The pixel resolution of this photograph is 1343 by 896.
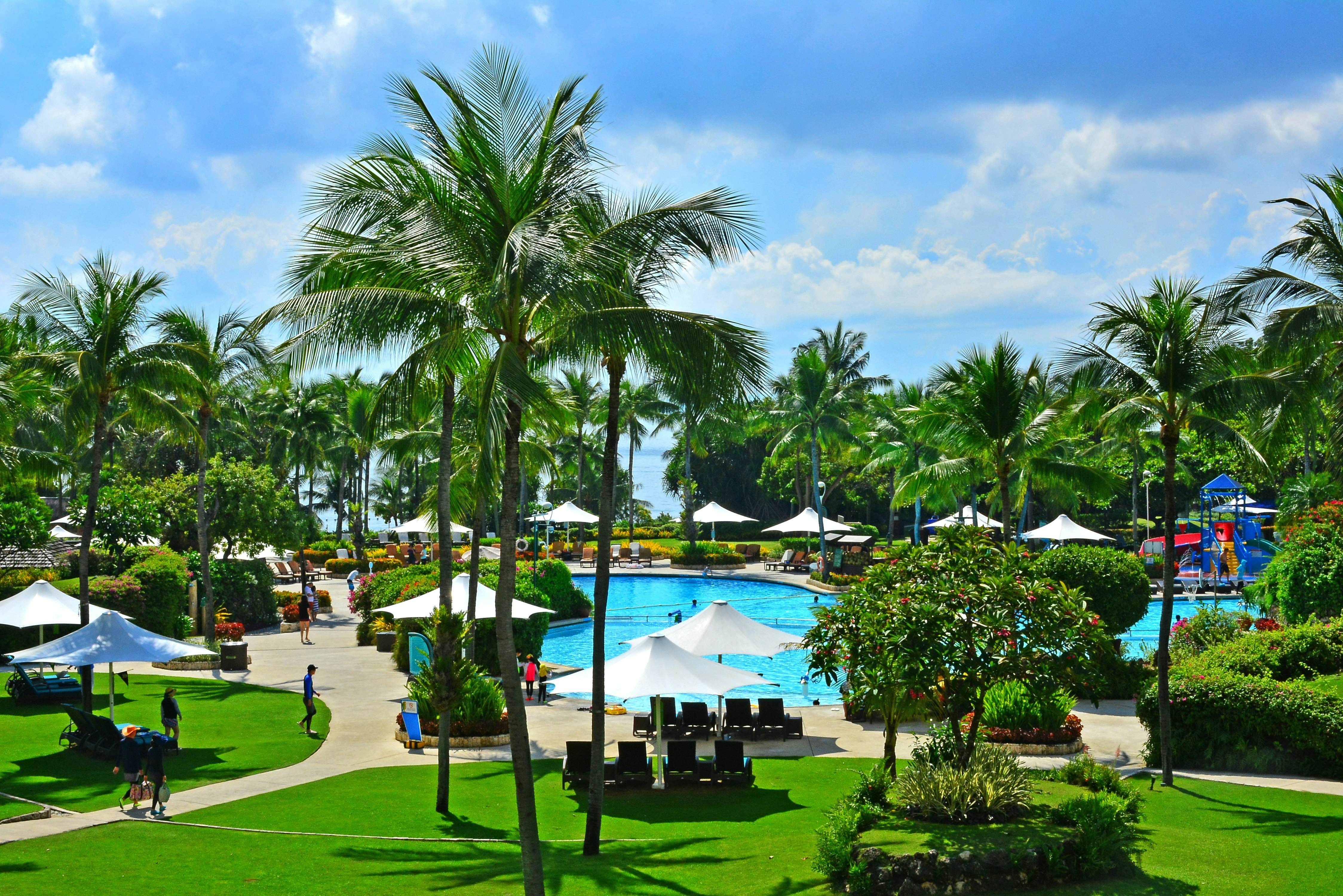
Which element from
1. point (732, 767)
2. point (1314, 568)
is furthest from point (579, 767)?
point (1314, 568)

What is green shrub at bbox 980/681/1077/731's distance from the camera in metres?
18.6

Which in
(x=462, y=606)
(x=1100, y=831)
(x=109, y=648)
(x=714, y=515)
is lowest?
(x=1100, y=831)

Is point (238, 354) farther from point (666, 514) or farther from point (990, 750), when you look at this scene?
point (666, 514)

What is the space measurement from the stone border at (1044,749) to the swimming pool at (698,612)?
4.36 metres

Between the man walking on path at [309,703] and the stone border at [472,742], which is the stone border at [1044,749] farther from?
the man walking on path at [309,703]

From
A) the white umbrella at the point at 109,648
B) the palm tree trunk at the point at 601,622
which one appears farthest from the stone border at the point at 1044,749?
the white umbrella at the point at 109,648

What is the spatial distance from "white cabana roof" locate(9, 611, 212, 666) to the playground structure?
116 feet

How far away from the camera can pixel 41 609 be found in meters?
22.1

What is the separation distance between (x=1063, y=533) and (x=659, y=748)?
32868mm

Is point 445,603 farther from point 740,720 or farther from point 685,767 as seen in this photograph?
point 740,720

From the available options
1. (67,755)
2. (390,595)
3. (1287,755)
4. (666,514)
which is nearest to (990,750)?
(1287,755)

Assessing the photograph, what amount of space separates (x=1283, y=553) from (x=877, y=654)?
17.2 meters

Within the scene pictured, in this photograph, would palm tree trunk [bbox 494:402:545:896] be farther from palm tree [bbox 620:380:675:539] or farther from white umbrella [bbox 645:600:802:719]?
palm tree [bbox 620:380:675:539]

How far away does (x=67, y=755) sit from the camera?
18016 millimetres
